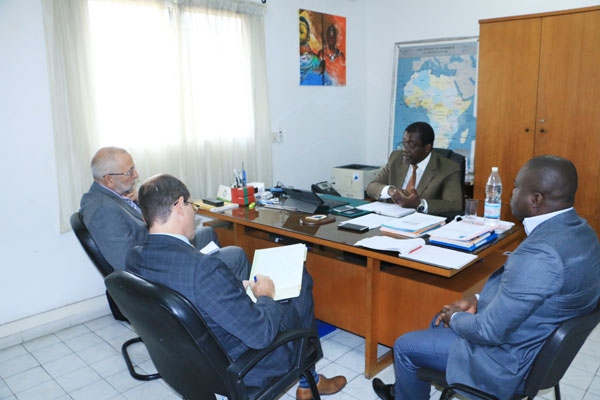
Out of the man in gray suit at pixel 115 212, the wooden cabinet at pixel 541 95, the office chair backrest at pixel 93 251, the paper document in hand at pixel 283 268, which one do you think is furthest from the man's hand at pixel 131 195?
the wooden cabinet at pixel 541 95

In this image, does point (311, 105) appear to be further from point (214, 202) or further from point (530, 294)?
point (530, 294)

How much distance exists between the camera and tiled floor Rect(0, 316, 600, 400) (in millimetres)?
2312

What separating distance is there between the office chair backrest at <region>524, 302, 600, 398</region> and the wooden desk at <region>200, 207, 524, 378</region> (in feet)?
1.67

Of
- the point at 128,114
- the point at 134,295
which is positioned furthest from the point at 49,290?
the point at 134,295

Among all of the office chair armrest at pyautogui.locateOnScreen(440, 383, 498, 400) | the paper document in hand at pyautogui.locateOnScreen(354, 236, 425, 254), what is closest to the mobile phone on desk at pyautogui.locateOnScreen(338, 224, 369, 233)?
the paper document in hand at pyautogui.locateOnScreen(354, 236, 425, 254)

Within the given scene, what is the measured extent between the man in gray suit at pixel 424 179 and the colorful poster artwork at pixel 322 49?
1.73m

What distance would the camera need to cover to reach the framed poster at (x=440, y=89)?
4.43 metres

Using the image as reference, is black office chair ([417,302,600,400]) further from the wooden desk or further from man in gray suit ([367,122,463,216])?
man in gray suit ([367,122,463,216])

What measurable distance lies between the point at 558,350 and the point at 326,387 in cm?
120

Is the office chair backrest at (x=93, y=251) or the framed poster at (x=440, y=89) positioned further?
the framed poster at (x=440, y=89)

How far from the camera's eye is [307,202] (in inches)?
114

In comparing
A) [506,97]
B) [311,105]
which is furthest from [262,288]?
[311,105]

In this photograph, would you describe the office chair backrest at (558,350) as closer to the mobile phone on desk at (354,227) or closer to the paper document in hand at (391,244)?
the paper document in hand at (391,244)

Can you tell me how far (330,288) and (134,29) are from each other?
2.28 meters
